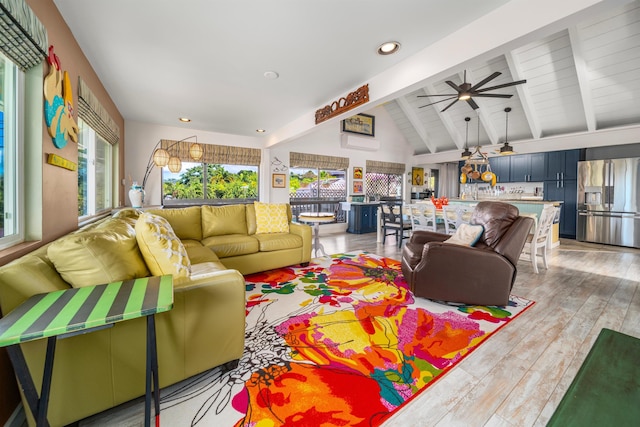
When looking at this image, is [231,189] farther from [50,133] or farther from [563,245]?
[563,245]

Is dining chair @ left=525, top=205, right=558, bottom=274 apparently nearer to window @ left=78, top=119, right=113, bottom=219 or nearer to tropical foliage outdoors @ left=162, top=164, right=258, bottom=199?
tropical foliage outdoors @ left=162, top=164, right=258, bottom=199

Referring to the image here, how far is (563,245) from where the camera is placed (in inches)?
221

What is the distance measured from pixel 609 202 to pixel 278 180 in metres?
7.07

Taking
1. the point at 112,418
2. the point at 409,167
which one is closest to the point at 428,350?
the point at 112,418

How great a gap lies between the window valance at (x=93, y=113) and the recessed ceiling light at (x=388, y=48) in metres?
2.82

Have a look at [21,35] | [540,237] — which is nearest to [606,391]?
[21,35]

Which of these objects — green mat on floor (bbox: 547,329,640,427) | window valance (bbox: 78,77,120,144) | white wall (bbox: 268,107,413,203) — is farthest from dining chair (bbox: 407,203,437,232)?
window valance (bbox: 78,77,120,144)

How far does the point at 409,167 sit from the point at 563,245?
4561 millimetres

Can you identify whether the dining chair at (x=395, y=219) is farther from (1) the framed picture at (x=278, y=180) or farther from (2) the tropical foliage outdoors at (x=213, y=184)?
(2) the tropical foliage outdoors at (x=213, y=184)

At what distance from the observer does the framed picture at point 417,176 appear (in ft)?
29.9

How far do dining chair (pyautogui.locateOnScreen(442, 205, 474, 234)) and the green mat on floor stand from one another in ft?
12.4

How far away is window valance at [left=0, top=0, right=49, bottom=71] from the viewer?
1.29 meters

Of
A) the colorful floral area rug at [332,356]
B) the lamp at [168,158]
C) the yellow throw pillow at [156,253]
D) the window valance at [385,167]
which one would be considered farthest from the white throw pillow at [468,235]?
the window valance at [385,167]

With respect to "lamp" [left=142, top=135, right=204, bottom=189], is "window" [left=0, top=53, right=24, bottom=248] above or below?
below
